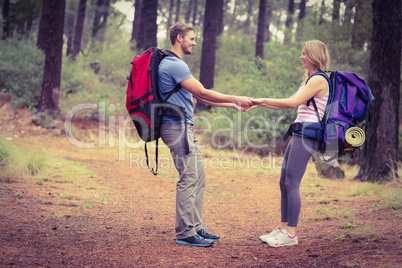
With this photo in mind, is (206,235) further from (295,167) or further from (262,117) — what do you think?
(262,117)

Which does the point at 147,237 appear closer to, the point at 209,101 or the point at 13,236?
the point at 13,236

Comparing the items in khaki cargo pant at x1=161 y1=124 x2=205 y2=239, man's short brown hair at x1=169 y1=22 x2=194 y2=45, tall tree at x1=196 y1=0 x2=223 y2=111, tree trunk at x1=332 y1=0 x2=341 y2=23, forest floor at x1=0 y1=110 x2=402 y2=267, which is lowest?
forest floor at x1=0 y1=110 x2=402 y2=267

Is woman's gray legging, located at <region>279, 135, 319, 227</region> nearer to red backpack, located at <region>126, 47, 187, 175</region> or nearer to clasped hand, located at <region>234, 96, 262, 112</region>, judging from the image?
clasped hand, located at <region>234, 96, 262, 112</region>

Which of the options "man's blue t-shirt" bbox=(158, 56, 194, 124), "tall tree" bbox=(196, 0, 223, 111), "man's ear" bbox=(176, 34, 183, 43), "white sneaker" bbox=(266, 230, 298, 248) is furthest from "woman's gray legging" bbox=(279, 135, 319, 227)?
"tall tree" bbox=(196, 0, 223, 111)

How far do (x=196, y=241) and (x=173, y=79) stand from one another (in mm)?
1701

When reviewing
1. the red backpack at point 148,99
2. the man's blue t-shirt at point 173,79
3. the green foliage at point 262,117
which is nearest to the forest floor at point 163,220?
the red backpack at point 148,99

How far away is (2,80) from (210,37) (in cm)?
879

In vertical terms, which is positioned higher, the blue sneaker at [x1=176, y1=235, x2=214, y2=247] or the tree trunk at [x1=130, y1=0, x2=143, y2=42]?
the tree trunk at [x1=130, y1=0, x2=143, y2=42]

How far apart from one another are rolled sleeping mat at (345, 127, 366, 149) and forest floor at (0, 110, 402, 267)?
1.05 meters

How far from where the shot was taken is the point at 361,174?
920 cm

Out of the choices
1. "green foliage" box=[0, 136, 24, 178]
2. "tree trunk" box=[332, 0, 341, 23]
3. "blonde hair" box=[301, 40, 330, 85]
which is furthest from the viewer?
"tree trunk" box=[332, 0, 341, 23]

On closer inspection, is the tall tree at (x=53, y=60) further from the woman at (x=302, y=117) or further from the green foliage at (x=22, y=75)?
the woman at (x=302, y=117)

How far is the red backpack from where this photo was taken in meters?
4.18

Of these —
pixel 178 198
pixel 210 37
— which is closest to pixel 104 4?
pixel 210 37
